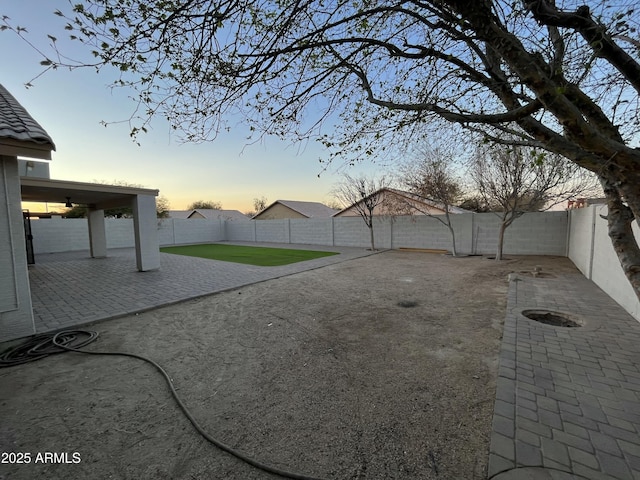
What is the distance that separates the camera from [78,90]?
113 inches

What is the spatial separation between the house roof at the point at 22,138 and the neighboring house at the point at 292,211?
1037 inches

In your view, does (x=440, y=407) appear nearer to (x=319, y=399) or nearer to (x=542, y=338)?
(x=319, y=399)

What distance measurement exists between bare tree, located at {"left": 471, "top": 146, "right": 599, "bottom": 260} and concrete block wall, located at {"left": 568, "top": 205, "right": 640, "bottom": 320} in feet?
3.33

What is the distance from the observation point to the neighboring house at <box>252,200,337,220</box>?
1208 inches

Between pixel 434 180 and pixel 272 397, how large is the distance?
11156 millimetres

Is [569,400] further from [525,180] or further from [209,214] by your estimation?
[209,214]

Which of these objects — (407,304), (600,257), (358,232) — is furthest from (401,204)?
(407,304)

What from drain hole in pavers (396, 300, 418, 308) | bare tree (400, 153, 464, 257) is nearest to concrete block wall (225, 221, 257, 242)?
bare tree (400, 153, 464, 257)

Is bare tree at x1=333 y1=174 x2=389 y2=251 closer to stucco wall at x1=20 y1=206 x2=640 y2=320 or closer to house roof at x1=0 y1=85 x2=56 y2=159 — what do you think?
stucco wall at x1=20 y1=206 x2=640 y2=320

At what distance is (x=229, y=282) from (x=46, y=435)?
212 inches

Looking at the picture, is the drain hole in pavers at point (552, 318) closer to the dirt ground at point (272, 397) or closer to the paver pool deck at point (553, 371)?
the paver pool deck at point (553, 371)

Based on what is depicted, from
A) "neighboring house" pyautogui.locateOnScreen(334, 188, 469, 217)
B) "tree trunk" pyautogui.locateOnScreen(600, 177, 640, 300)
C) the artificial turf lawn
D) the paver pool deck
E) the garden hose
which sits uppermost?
"neighboring house" pyautogui.locateOnScreen(334, 188, 469, 217)

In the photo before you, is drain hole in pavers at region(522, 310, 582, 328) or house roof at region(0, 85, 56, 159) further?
drain hole in pavers at region(522, 310, 582, 328)

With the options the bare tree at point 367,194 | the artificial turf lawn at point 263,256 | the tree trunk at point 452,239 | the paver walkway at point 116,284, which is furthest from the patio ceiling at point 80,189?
the tree trunk at point 452,239
